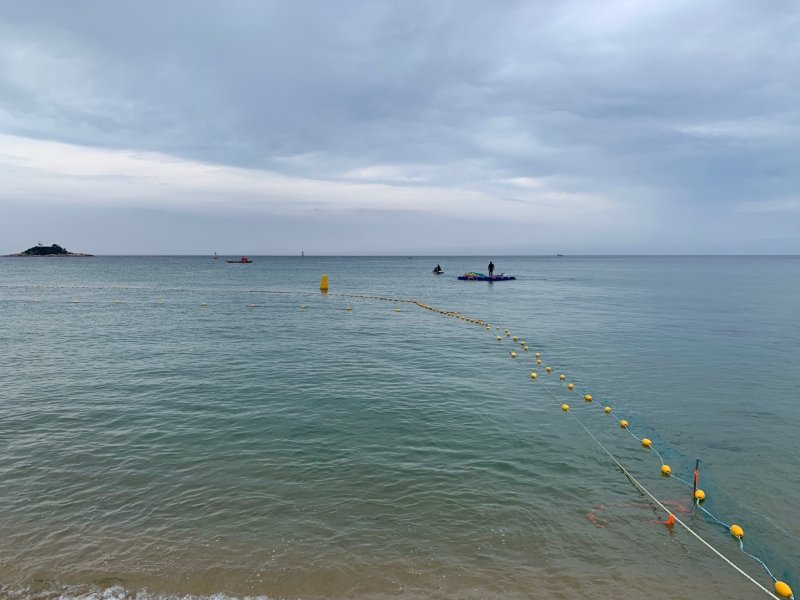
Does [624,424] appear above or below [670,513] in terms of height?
above

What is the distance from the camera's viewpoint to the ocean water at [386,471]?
781 centimetres

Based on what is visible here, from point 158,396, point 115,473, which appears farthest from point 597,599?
point 158,396

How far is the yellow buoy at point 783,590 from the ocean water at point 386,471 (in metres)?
0.32

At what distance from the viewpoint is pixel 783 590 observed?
7.45m

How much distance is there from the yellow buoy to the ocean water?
32 centimetres

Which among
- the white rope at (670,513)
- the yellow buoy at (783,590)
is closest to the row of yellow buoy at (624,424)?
the yellow buoy at (783,590)

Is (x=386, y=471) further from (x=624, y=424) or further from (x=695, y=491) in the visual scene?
(x=624, y=424)

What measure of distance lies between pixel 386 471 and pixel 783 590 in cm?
720

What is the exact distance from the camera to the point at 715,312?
132ft

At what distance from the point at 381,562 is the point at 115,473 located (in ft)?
22.2

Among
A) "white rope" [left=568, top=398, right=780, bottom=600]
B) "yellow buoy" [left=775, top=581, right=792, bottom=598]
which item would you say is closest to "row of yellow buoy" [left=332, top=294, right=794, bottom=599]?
"yellow buoy" [left=775, top=581, right=792, bottom=598]

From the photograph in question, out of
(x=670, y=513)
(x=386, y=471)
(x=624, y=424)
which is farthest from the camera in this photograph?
(x=624, y=424)

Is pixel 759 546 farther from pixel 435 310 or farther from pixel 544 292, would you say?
pixel 544 292

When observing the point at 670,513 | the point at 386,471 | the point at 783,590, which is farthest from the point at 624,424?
the point at 386,471
